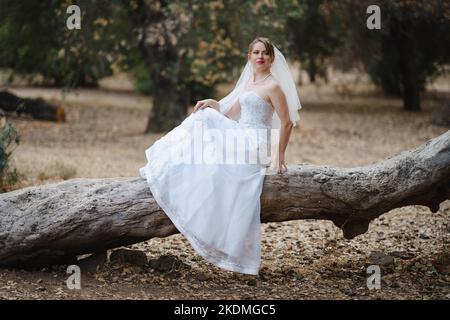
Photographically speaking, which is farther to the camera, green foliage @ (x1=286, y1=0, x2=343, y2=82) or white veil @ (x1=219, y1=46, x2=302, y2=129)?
green foliage @ (x1=286, y1=0, x2=343, y2=82)

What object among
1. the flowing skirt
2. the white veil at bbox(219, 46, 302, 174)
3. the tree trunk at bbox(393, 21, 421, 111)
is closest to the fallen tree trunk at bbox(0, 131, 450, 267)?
the flowing skirt

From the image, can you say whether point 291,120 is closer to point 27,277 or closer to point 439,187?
point 439,187

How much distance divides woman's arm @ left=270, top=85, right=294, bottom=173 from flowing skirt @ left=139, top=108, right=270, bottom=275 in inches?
7.3

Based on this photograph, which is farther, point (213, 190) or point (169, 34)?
point (169, 34)

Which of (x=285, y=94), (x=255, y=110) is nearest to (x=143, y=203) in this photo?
(x=255, y=110)

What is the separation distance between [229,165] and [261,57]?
1033 mm

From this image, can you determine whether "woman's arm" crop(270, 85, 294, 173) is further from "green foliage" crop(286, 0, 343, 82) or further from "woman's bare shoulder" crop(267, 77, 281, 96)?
"green foliage" crop(286, 0, 343, 82)

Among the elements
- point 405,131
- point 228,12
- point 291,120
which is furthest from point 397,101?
point 291,120

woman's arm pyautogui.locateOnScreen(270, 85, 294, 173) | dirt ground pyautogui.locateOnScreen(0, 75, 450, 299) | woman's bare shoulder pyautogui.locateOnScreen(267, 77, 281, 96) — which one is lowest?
dirt ground pyautogui.locateOnScreen(0, 75, 450, 299)

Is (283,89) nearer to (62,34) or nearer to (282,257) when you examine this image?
(282,257)

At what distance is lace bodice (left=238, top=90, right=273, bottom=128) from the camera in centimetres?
559

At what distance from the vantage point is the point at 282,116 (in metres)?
5.49

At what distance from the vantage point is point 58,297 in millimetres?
4914

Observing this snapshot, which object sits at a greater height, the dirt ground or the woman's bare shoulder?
the woman's bare shoulder
